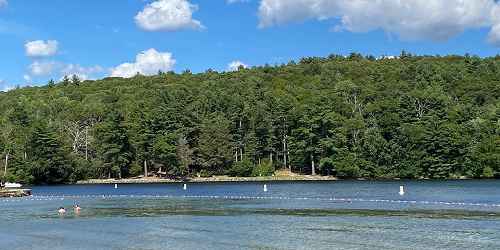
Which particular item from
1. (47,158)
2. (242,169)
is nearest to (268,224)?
(242,169)

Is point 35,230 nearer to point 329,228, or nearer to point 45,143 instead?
point 329,228

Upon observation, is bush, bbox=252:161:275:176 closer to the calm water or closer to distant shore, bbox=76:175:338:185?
distant shore, bbox=76:175:338:185

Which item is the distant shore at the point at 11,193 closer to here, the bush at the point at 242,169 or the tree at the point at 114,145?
the tree at the point at 114,145

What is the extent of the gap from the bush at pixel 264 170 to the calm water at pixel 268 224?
6540cm

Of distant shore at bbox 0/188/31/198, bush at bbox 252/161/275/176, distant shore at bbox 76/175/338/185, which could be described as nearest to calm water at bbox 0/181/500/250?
distant shore at bbox 0/188/31/198

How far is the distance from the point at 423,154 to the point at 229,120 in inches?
1795

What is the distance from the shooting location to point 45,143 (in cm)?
14450

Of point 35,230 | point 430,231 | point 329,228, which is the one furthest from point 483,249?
point 35,230

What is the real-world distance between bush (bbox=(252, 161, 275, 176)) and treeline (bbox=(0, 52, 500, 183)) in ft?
Result: 1.14

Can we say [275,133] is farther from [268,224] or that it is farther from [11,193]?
[268,224]

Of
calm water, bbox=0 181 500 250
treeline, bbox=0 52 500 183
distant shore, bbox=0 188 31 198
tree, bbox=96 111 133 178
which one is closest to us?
calm water, bbox=0 181 500 250

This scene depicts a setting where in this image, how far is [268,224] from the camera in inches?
2149

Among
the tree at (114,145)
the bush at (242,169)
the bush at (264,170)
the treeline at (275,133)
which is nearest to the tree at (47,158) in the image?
the treeline at (275,133)

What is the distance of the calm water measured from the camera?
43781mm
